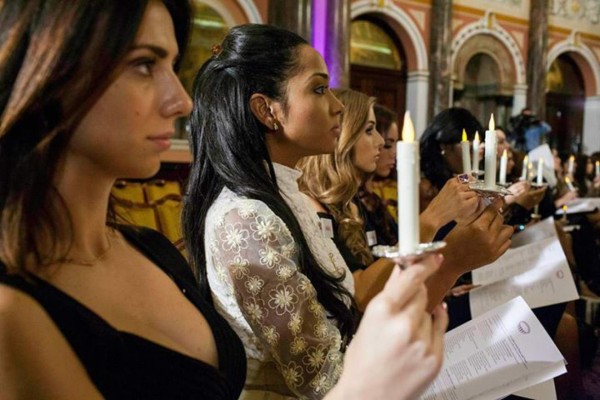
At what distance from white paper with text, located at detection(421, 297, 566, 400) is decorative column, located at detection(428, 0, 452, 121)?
23.6ft

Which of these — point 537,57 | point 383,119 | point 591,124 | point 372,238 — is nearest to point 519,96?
point 537,57

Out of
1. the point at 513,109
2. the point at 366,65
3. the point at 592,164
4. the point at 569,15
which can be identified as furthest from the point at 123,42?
the point at 569,15

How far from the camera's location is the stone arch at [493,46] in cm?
856

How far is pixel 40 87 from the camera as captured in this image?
65 cm

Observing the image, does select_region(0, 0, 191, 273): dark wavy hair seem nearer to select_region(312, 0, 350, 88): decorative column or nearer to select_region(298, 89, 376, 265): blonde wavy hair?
select_region(298, 89, 376, 265): blonde wavy hair

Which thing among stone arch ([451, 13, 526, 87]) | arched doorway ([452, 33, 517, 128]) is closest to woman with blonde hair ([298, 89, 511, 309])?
stone arch ([451, 13, 526, 87])

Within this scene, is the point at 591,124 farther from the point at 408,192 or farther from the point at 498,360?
the point at 408,192

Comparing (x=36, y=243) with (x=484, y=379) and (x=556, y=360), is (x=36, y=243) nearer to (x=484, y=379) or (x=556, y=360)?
(x=484, y=379)

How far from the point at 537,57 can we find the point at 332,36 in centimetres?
486

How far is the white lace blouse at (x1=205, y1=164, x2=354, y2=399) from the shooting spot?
103cm

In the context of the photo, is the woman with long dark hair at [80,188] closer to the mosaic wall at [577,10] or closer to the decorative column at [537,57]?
the decorative column at [537,57]

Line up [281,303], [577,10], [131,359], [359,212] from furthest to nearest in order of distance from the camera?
[577,10] < [359,212] < [281,303] < [131,359]

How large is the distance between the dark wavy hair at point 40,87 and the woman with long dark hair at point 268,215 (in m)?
0.44

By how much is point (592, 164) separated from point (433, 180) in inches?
172
